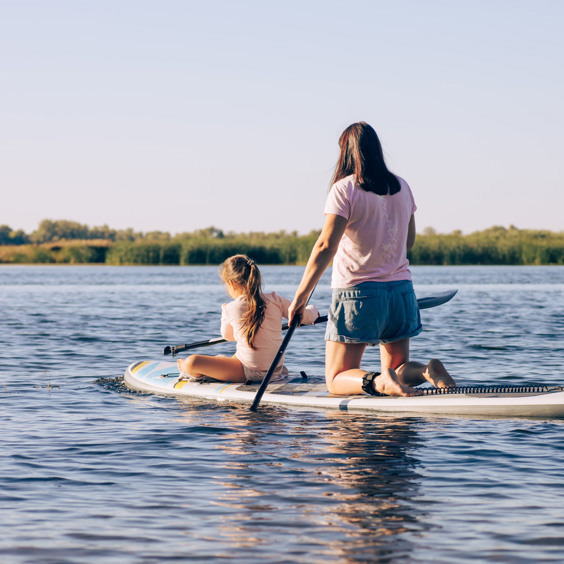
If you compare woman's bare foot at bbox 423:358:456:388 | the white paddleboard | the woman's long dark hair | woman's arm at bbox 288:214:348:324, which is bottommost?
the white paddleboard

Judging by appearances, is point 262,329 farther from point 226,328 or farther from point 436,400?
point 436,400

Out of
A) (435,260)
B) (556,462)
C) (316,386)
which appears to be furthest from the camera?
(435,260)

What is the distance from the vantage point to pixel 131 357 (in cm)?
1190

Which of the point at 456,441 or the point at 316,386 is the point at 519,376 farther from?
the point at 456,441

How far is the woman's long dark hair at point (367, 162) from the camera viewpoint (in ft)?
19.0

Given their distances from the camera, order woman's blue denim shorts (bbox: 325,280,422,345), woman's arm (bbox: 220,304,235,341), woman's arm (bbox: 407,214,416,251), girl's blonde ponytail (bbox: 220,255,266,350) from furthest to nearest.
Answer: woman's arm (bbox: 220,304,235,341)
girl's blonde ponytail (bbox: 220,255,266,350)
woman's arm (bbox: 407,214,416,251)
woman's blue denim shorts (bbox: 325,280,422,345)

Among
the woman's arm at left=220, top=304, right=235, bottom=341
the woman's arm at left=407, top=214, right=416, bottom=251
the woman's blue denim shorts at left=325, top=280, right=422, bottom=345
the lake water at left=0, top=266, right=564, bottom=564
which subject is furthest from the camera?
the woman's arm at left=220, top=304, right=235, bottom=341

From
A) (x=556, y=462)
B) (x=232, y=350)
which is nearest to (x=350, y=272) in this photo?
(x=556, y=462)

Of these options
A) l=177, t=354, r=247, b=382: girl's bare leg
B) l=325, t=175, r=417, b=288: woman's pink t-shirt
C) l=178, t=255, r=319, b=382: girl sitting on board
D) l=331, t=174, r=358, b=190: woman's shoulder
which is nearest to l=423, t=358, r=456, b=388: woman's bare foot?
l=325, t=175, r=417, b=288: woman's pink t-shirt

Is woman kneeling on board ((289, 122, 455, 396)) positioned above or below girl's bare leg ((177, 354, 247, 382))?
above

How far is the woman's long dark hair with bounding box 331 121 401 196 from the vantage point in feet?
19.0

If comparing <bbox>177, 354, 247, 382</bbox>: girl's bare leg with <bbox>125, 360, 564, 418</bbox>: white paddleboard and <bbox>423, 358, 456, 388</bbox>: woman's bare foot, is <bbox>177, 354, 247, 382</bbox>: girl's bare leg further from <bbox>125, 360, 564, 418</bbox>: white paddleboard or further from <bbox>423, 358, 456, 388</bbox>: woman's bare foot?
<bbox>423, 358, 456, 388</bbox>: woman's bare foot

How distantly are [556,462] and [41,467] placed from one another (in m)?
3.07

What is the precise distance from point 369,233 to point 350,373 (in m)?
1.13
